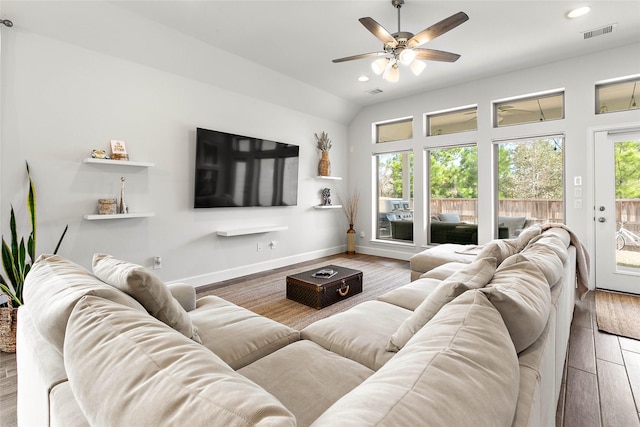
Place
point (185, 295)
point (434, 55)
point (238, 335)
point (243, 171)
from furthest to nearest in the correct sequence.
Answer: point (243, 171)
point (434, 55)
point (185, 295)
point (238, 335)

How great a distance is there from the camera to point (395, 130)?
20.2 feet

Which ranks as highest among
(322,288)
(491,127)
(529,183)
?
(491,127)

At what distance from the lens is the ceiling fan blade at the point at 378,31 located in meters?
2.60

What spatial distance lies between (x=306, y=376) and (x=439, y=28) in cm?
281

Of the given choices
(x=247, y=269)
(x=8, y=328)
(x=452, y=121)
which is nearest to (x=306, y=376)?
(x=8, y=328)

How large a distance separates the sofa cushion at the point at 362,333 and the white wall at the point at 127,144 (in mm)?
2852

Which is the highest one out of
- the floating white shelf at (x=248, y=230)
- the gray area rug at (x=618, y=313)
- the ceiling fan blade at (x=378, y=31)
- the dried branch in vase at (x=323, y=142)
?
the ceiling fan blade at (x=378, y=31)

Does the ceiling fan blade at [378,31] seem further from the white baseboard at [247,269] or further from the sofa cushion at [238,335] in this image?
the white baseboard at [247,269]

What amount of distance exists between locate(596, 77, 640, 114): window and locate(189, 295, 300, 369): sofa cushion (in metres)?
4.92

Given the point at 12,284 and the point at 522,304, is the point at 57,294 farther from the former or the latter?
the point at 12,284

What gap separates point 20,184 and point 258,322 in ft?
9.15

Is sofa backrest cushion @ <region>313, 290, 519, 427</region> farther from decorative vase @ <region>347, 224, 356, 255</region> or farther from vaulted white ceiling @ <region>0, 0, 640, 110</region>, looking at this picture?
decorative vase @ <region>347, 224, 356, 255</region>

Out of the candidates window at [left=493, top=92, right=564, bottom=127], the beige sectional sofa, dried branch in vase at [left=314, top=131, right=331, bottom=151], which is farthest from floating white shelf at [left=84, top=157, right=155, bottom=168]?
window at [left=493, top=92, right=564, bottom=127]

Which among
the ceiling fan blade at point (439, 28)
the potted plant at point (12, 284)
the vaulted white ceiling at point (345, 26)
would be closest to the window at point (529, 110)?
the vaulted white ceiling at point (345, 26)
